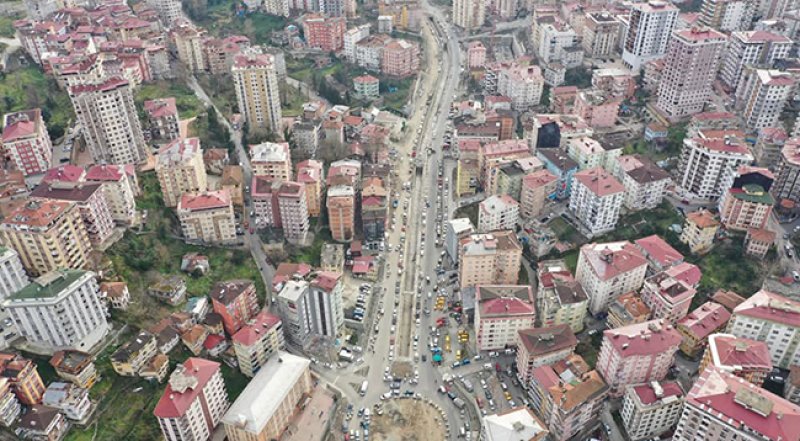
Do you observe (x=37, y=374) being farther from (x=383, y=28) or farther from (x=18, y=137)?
(x=383, y=28)

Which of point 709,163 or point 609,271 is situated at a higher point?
point 709,163

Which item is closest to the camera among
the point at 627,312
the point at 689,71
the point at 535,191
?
the point at 627,312

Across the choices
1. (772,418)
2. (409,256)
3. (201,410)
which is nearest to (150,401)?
(201,410)

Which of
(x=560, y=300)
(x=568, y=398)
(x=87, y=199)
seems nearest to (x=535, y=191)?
(x=560, y=300)

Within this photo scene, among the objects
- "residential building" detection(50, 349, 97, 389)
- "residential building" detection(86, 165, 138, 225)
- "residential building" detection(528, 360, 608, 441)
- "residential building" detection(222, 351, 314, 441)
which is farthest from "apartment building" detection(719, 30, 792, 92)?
"residential building" detection(50, 349, 97, 389)

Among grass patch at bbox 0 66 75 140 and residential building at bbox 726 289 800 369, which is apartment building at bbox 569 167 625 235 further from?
grass patch at bbox 0 66 75 140

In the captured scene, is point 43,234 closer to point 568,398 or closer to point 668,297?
point 568,398
